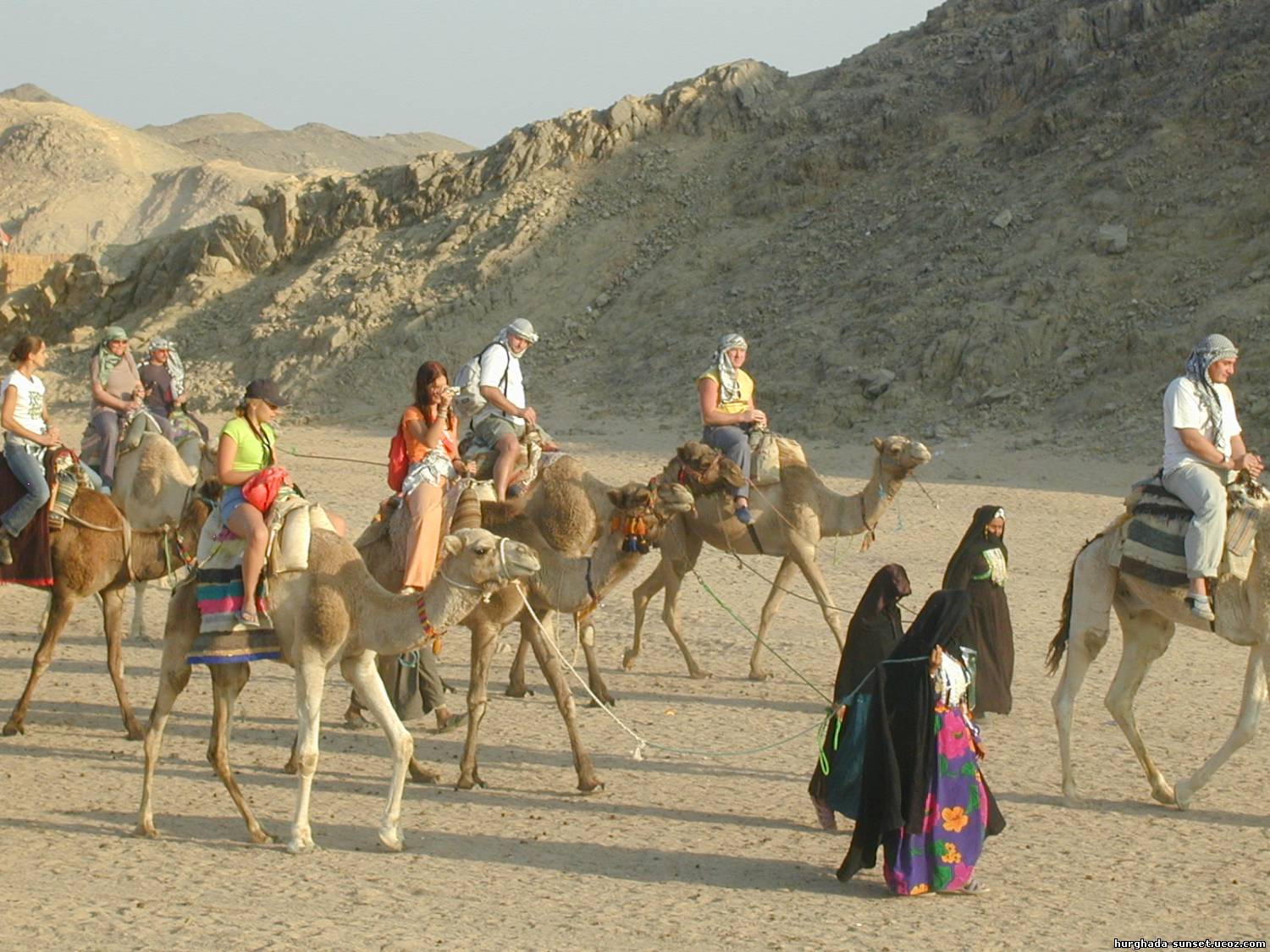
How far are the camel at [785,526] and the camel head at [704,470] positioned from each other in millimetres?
1358

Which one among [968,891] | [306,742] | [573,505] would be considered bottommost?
[968,891]

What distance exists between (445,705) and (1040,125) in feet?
91.9

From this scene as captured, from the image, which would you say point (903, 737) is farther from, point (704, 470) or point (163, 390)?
point (163, 390)

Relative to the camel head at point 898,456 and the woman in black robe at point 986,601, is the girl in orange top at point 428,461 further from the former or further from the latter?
the camel head at point 898,456

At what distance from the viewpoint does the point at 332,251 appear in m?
41.2

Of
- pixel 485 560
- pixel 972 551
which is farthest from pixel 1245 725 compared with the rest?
pixel 485 560

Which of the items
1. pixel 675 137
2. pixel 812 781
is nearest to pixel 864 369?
pixel 675 137

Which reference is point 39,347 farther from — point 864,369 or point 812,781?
point 864,369

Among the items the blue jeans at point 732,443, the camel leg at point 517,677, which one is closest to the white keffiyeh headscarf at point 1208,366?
the blue jeans at point 732,443

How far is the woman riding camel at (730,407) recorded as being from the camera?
514 inches

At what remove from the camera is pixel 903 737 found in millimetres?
7797

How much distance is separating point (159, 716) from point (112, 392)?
6.47 metres

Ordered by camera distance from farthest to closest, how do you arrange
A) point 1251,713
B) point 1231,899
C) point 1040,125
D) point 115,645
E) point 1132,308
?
point 1040,125 → point 1132,308 → point 115,645 → point 1251,713 → point 1231,899

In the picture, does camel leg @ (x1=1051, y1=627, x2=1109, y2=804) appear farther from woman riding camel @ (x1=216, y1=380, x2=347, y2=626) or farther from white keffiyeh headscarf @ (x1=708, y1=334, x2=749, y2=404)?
woman riding camel @ (x1=216, y1=380, x2=347, y2=626)
